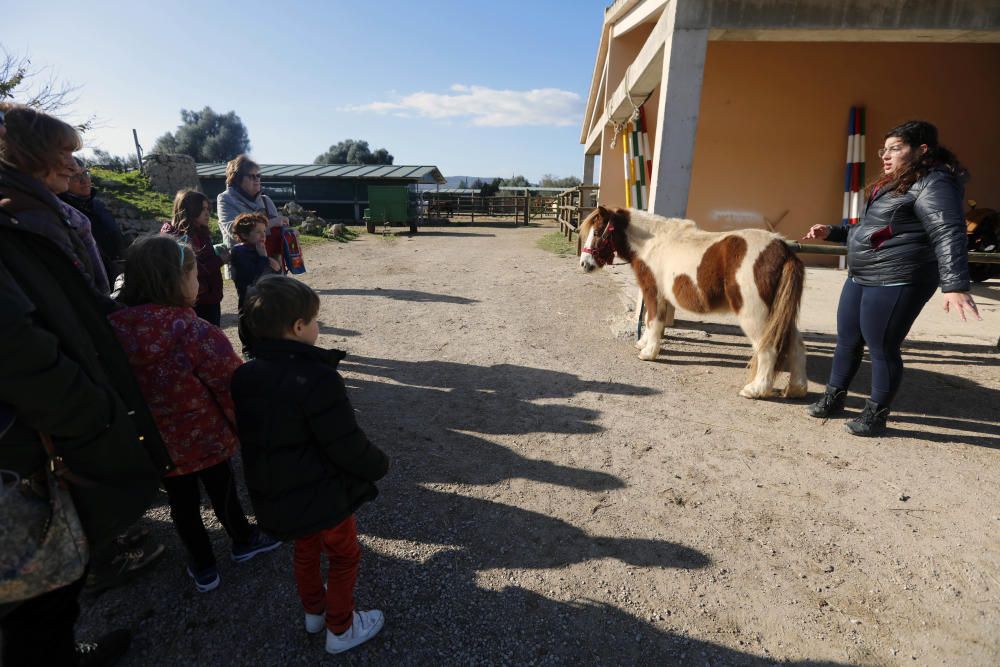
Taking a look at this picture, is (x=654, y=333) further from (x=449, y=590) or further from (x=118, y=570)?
(x=118, y=570)

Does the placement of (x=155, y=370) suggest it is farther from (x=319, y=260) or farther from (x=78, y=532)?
(x=319, y=260)

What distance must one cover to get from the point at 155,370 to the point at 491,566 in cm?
158

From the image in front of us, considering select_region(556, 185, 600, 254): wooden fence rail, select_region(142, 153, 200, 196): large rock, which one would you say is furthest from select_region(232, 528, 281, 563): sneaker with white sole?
select_region(142, 153, 200, 196): large rock

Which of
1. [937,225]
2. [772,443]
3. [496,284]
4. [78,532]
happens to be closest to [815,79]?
[496,284]

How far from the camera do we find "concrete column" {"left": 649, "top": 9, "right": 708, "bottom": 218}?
459 centimetres

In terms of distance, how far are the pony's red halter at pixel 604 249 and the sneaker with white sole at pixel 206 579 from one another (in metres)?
3.91

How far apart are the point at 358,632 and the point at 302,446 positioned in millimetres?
751

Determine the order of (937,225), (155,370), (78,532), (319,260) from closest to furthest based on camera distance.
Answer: (78,532) → (155,370) → (937,225) → (319,260)

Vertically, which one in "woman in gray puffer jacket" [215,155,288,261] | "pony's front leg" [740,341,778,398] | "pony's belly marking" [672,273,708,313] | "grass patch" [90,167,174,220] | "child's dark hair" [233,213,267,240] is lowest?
"pony's front leg" [740,341,778,398]

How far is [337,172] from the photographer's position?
2322 centimetres

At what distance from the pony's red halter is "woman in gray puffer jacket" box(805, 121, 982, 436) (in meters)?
1.93

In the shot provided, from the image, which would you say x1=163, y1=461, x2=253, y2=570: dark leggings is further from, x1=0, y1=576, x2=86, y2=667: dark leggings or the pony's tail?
the pony's tail

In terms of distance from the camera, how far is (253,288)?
1653 millimetres

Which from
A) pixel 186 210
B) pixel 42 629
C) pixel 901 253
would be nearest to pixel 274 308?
pixel 42 629
